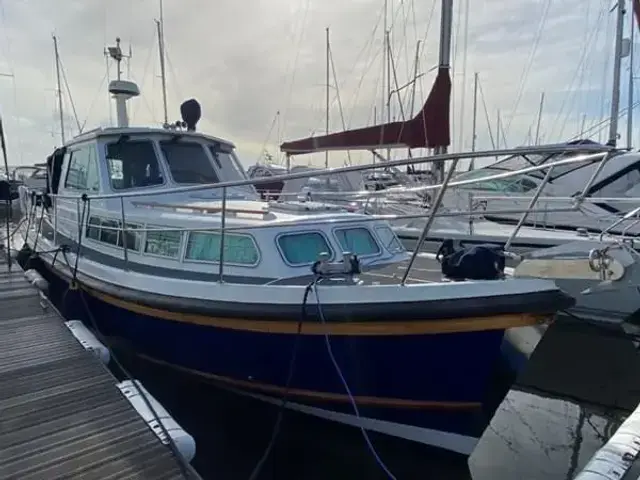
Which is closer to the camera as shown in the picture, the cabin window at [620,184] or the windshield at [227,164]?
the windshield at [227,164]

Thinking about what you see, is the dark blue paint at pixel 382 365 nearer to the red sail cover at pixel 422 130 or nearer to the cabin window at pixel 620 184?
the red sail cover at pixel 422 130

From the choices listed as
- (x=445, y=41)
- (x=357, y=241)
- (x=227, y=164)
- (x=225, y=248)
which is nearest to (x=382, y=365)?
(x=357, y=241)

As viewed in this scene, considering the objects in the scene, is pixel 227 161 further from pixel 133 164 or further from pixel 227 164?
pixel 133 164

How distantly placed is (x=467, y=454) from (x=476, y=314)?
1.28 meters

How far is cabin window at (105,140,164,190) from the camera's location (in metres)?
6.50

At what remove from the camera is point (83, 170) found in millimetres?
7062

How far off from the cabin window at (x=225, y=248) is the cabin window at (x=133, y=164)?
1.68 meters

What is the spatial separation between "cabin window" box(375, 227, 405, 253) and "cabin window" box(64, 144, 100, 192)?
351cm

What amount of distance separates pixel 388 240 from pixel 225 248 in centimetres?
191

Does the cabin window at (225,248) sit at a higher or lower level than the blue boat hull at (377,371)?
higher

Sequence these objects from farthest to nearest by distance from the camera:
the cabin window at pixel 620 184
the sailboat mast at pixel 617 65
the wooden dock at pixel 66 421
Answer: the sailboat mast at pixel 617 65
the cabin window at pixel 620 184
the wooden dock at pixel 66 421

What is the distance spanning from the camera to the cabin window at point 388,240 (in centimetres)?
581

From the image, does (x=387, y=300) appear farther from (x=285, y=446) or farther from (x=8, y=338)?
(x=8, y=338)

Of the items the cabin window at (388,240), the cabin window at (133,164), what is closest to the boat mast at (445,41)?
the cabin window at (388,240)
